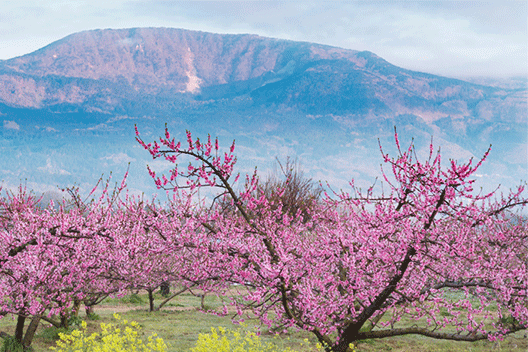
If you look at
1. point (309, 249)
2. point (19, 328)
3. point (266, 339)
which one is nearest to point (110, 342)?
point (309, 249)

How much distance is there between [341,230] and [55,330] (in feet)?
34.1

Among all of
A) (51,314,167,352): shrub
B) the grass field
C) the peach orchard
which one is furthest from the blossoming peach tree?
the grass field

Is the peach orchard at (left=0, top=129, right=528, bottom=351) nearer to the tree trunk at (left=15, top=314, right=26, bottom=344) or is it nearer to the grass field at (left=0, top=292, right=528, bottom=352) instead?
the tree trunk at (left=15, top=314, right=26, bottom=344)

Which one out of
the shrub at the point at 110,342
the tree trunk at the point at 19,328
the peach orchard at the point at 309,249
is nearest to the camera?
the peach orchard at the point at 309,249

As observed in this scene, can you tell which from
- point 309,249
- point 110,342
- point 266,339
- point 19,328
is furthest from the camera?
point 266,339

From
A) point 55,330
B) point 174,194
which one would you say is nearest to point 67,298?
point 55,330

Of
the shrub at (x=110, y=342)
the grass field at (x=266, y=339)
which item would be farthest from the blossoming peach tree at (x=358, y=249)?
the grass field at (x=266, y=339)

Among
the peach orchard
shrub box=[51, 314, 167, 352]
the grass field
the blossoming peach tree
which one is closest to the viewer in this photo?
the blossoming peach tree

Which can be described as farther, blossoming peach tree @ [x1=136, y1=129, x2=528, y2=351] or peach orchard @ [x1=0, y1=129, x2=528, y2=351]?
peach orchard @ [x1=0, y1=129, x2=528, y2=351]

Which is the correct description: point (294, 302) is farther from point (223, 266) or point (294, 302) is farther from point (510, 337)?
point (510, 337)

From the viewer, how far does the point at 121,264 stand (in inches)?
501

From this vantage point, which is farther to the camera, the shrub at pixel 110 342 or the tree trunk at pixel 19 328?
the tree trunk at pixel 19 328

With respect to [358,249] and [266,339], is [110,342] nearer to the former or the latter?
[358,249]

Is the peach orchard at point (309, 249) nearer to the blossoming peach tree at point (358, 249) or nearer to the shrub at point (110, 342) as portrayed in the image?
the blossoming peach tree at point (358, 249)
